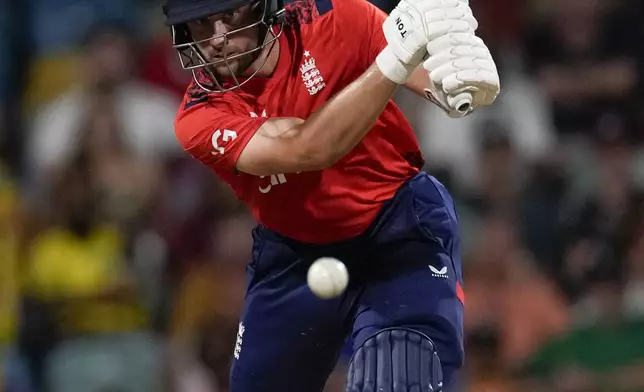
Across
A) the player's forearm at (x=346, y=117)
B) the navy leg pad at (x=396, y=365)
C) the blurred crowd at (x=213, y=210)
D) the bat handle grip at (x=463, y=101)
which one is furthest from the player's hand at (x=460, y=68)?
the blurred crowd at (x=213, y=210)

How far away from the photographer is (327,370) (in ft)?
13.7

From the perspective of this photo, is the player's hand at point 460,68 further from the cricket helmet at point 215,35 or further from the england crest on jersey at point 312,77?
the cricket helmet at point 215,35

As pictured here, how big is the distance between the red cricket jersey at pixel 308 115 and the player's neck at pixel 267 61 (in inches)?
0.9

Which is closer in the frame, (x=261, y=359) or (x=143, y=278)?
(x=261, y=359)

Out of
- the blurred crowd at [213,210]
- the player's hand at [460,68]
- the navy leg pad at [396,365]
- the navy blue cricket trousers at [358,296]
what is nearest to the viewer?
the player's hand at [460,68]

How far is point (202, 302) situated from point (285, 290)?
9.09ft

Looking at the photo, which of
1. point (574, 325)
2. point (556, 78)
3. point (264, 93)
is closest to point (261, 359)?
point (264, 93)

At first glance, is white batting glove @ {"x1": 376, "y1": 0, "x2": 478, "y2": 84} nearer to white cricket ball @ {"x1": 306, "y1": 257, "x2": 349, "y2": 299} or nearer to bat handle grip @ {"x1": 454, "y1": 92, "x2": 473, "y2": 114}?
bat handle grip @ {"x1": 454, "y1": 92, "x2": 473, "y2": 114}

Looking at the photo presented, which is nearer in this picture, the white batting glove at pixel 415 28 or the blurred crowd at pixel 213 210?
the white batting glove at pixel 415 28

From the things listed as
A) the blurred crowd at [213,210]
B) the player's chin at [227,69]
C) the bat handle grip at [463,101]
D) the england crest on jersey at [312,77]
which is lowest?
the blurred crowd at [213,210]

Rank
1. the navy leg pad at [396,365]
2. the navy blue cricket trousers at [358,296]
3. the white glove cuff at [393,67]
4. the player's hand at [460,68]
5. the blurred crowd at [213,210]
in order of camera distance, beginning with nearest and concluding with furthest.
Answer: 1. the player's hand at [460,68]
2. the white glove cuff at [393,67]
3. the navy leg pad at [396,365]
4. the navy blue cricket trousers at [358,296]
5. the blurred crowd at [213,210]

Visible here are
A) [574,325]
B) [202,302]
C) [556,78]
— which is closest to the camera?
[574,325]

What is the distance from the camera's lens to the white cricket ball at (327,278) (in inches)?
145

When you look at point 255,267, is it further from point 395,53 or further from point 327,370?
point 395,53
